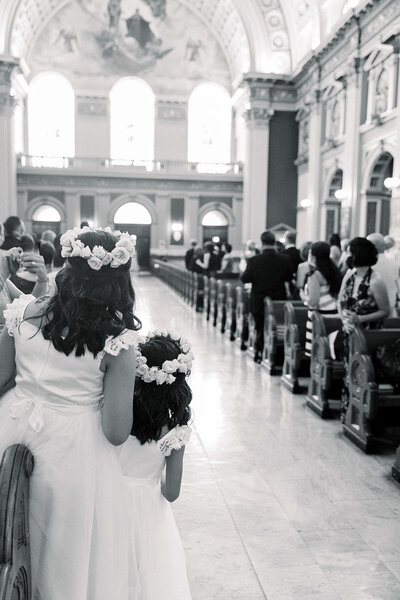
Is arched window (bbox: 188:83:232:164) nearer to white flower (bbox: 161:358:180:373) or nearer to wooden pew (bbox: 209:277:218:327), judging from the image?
wooden pew (bbox: 209:277:218:327)

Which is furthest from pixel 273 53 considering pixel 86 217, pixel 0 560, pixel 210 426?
pixel 0 560

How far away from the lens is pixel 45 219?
29359 mm

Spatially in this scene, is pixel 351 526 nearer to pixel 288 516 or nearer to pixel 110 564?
pixel 288 516

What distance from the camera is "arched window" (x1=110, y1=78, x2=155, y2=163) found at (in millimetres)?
30406

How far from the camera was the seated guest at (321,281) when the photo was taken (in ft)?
20.5

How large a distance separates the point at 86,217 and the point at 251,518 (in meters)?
26.7

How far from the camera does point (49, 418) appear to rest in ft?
6.46

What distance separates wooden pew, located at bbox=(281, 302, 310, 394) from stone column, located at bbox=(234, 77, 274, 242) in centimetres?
1963

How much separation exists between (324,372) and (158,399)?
12.2 ft

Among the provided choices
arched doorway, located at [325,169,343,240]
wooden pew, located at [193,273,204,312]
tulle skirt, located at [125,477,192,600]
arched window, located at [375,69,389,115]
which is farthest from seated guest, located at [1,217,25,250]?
arched doorway, located at [325,169,343,240]

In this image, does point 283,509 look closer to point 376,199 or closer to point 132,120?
point 376,199

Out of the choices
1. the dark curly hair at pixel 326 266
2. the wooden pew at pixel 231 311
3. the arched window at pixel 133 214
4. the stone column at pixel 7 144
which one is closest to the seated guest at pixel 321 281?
the dark curly hair at pixel 326 266

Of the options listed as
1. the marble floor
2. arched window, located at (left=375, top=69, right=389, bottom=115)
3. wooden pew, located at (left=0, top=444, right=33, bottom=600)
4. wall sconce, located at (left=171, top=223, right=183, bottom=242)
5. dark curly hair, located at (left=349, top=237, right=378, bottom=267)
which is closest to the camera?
wooden pew, located at (left=0, top=444, right=33, bottom=600)

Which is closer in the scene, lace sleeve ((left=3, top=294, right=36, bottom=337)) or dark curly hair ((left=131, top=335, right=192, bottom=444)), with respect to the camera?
lace sleeve ((left=3, top=294, right=36, bottom=337))
